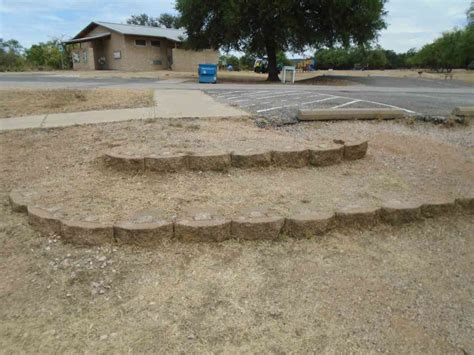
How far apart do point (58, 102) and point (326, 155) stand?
711 centimetres

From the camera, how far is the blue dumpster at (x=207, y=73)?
58.6ft

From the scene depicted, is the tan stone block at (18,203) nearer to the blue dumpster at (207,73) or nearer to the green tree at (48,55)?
the blue dumpster at (207,73)

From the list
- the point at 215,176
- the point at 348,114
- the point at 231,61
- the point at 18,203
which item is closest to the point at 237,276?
the point at 215,176

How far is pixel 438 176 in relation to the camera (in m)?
4.28

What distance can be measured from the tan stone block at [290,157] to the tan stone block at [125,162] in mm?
1560

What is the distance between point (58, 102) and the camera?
27.9ft

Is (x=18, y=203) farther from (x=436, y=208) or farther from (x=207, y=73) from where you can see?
(x=207, y=73)

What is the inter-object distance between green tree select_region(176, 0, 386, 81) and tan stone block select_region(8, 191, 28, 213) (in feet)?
58.9

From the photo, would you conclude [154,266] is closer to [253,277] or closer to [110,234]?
→ [110,234]

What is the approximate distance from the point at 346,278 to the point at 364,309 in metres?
0.30

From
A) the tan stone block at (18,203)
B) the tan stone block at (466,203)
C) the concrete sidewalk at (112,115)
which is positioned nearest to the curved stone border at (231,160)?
the tan stone block at (18,203)

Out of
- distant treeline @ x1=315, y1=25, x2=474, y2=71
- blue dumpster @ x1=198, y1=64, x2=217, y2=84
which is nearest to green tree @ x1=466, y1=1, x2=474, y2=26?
→ distant treeline @ x1=315, y1=25, x2=474, y2=71

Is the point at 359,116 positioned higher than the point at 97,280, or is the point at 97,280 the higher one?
the point at 359,116

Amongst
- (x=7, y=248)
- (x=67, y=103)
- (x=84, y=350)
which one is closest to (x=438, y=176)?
(x=84, y=350)
